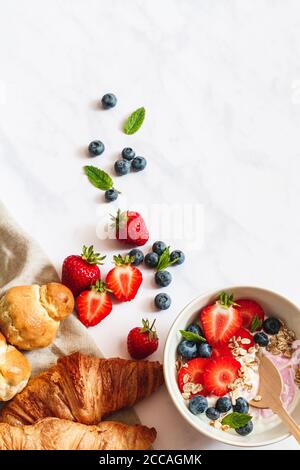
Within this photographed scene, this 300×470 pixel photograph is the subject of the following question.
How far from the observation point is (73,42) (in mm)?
2504

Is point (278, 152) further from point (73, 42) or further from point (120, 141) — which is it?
point (73, 42)

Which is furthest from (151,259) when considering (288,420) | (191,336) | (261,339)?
(288,420)

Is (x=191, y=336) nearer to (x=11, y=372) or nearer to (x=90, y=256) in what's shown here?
(x=90, y=256)

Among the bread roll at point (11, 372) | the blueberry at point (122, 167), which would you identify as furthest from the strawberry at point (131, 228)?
the bread roll at point (11, 372)

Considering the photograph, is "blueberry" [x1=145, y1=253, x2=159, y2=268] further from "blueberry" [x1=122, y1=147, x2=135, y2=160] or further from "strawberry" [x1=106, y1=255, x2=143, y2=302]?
"blueberry" [x1=122, y1=147, x2=135, y2=160]

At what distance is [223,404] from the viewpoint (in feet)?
6.75

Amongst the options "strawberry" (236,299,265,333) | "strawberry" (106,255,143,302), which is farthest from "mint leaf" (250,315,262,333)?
"strawberry" (106,255,143,302)

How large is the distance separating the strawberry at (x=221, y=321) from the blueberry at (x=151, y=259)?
249 mm

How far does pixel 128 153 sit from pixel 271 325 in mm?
691

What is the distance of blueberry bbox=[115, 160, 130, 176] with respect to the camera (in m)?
2.37

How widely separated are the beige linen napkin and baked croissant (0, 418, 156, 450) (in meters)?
0.22

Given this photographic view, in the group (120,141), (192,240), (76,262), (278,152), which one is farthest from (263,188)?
(76,262)

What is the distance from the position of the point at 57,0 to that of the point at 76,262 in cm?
91

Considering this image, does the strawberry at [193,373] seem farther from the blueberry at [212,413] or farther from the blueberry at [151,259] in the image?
the blueberry at [151,259]
